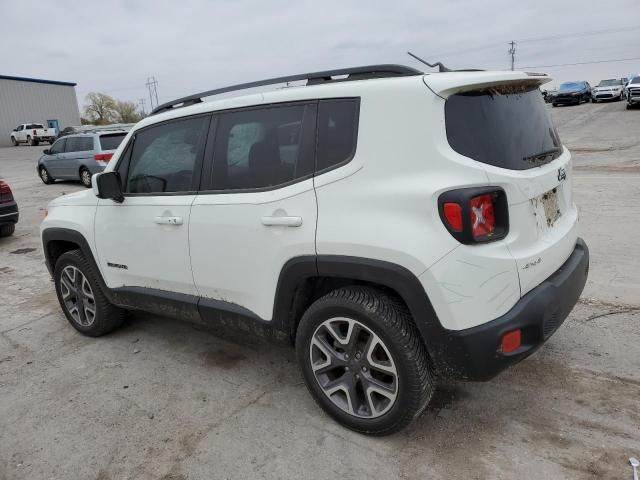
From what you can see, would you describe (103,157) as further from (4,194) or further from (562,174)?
(562,174)

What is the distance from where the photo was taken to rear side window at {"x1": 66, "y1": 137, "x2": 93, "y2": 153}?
1491 centimetres

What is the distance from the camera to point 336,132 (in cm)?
265

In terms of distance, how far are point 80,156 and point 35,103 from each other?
47.2 metres

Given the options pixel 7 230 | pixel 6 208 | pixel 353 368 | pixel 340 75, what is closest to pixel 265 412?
pixel 353 368

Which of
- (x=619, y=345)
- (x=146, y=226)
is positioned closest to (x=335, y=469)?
(x=146, y=226)

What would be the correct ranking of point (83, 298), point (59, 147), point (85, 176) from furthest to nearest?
point (59, 147)
point (85, 176)
point (83, 298)

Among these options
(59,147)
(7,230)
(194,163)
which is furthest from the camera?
(59,147)

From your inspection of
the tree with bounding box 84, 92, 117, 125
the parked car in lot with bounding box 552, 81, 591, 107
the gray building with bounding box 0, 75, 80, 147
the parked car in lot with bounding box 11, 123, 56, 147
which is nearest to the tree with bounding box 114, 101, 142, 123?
the tree with bounding box 84, 92, 117, 125

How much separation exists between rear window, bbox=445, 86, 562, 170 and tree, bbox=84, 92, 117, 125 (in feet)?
272

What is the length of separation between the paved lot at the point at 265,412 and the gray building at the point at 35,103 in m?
54.7

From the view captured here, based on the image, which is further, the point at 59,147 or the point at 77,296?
the point at 59,147

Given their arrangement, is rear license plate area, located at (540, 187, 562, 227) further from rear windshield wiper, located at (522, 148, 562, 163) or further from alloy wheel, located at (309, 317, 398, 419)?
alloy wheel, located at (309, 317, 398, 419)

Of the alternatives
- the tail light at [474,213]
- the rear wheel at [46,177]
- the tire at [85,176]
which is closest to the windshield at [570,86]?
the tire at [85,176]

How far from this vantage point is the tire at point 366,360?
2.46 meters
